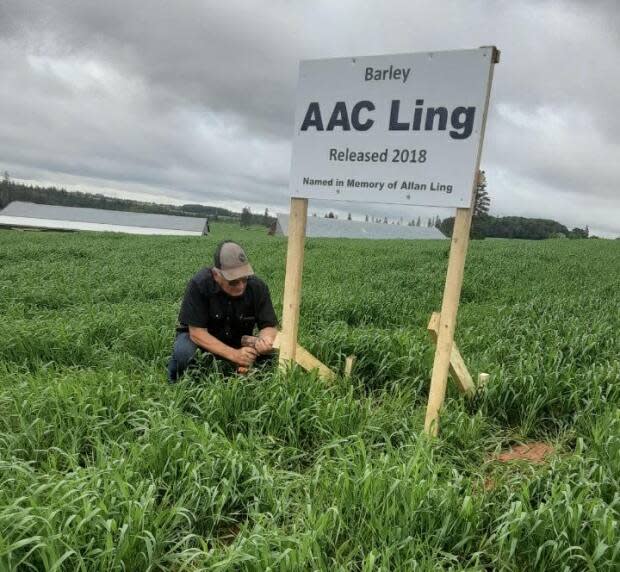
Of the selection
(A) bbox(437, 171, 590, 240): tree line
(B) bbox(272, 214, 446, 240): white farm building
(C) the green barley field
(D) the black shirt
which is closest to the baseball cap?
(D) the black shirt

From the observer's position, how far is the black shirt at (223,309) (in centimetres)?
457

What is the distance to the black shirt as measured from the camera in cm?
457

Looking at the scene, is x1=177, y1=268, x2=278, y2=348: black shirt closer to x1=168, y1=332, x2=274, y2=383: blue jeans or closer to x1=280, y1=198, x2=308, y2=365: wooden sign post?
x1=168, y1=332, x2=274, y2=383: blue jeans

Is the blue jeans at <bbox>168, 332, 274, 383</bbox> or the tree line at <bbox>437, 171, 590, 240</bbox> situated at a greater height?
the tree line at <bbox>437, 171, 590, 240</bbox>

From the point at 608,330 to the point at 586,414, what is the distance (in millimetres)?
2741

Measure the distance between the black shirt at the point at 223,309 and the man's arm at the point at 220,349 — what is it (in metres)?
0.08

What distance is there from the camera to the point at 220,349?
4469mm

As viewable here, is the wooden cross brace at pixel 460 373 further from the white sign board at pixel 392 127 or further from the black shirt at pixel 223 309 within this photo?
the black shirt at pixel 223 309

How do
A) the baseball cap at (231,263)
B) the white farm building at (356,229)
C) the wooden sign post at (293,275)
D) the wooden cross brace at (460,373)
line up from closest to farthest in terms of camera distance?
the wooden cross brace at (460,373)
the wooden sign post at (293,275)
the baseball cap at (231,263)
the white farm building at (356,229)

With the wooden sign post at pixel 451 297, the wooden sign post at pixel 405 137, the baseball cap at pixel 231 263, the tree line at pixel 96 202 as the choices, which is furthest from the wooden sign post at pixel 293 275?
the tree line at pixel 96 202

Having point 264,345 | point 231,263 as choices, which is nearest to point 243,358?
point 264,345

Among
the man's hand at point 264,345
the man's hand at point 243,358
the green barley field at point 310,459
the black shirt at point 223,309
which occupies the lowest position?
the green barley field at point 310,459

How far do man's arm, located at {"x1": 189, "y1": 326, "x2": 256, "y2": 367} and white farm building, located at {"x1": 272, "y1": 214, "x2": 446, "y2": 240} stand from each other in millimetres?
58026

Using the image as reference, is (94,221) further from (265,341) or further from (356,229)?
(265,341)
